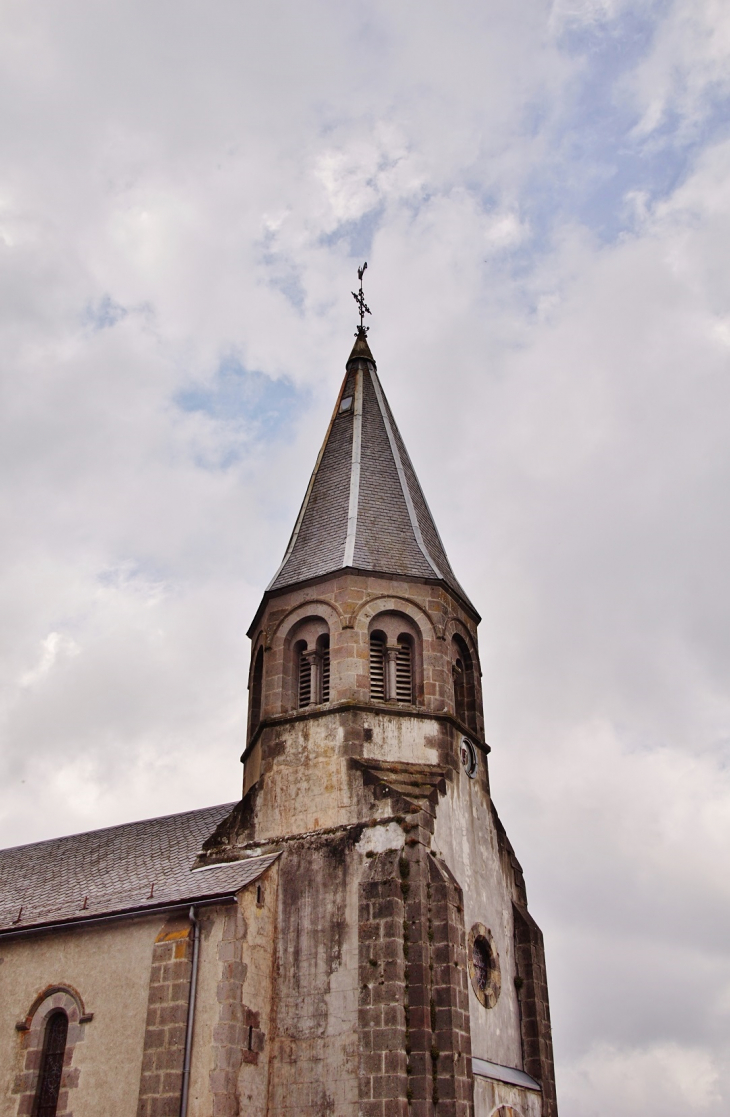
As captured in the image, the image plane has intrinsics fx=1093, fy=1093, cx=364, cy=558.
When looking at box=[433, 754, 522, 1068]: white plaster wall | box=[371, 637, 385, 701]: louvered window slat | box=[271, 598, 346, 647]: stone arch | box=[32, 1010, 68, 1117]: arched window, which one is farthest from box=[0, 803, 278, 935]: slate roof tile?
box=[271, 598, 346, 647]: stone arch

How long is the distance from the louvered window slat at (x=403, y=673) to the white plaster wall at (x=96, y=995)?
7.19m

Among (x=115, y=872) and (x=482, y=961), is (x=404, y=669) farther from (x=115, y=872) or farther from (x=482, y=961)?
(x=115, y=872)

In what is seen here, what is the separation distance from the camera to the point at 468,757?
2505cm

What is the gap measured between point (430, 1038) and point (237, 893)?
4.37 m

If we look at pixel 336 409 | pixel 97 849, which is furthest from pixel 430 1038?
pixel 336 409

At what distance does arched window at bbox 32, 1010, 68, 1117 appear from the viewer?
2125cm

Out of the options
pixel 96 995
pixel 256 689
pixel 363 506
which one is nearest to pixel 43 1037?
pixel 96 995

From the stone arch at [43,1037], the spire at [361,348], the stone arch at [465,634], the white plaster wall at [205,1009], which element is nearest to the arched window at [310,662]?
the stone arch at [465,634]

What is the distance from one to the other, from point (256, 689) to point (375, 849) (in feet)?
22.2

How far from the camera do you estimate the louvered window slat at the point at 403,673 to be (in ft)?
81.5

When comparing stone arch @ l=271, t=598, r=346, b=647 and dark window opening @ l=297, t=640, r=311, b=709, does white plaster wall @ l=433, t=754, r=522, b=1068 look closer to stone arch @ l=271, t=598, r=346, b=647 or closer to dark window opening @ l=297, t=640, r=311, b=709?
dark window opening @ l=297, t=640, r=311, b=709

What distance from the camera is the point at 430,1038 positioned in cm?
1942

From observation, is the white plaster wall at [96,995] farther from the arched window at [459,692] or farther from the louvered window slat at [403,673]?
the arched window at [459,692]

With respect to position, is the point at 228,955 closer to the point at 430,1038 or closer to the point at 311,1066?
the point at 311,1066
